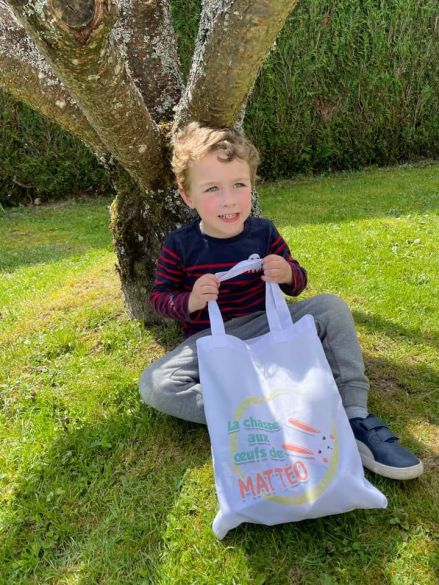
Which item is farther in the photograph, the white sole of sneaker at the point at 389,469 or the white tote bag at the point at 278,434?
the white sole of sneaker at the point at 389,469

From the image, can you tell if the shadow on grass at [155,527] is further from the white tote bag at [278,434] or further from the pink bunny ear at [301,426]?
the pink bunny ear at [301,426]

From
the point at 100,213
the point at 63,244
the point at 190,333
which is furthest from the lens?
the point at 100,213

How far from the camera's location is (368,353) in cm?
313

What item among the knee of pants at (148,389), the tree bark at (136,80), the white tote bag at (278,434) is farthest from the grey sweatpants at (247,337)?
the tree bark at (136,80)

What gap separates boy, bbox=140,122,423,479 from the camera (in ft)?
7.93

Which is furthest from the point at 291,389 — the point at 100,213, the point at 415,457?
the point at 100,213

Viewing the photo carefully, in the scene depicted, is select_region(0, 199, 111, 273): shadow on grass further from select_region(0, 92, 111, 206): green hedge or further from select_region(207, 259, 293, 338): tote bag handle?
select_region(207, 259, 293, 338): tote bag handle

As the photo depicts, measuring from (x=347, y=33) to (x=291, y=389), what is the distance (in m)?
7.33

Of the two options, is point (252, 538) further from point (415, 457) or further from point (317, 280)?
point (317, 280)

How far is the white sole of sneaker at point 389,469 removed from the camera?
83.0 inches

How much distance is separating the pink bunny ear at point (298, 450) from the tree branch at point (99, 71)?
1.55 m

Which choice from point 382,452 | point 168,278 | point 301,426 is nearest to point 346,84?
point 168,278

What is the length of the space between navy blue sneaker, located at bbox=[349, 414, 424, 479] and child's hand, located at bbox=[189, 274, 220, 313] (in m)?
0.81

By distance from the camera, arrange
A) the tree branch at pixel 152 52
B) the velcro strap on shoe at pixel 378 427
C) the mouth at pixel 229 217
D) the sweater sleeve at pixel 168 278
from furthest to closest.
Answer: the tree branch at pixel 152 52 → the sweater sleeve at pixel 168 278 → the mouth at pixel 229 217 → the velcro strap on shoe at pixel 378 427
